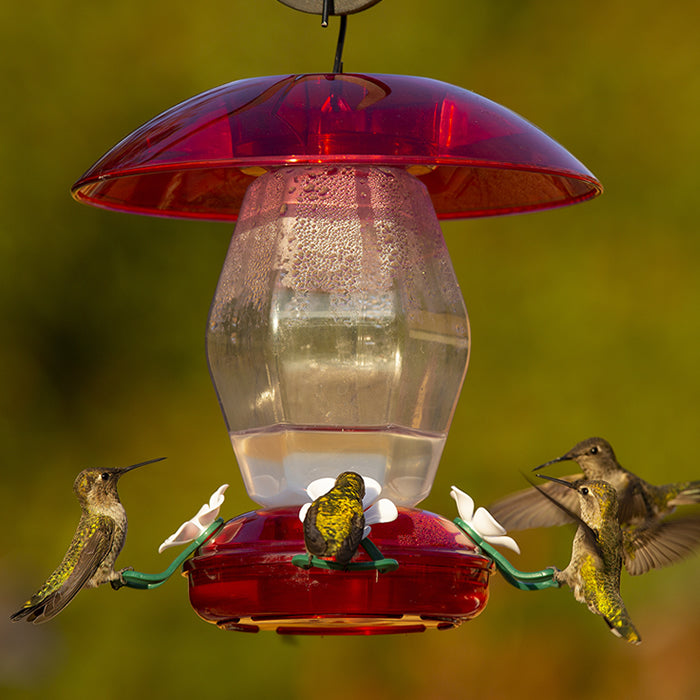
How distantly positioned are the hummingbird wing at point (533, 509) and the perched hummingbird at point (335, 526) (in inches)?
52.8

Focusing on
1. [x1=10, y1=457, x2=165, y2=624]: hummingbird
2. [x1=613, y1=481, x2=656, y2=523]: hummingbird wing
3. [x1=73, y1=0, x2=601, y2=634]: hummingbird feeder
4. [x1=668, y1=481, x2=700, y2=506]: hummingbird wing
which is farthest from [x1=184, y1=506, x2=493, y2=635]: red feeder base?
[x1=668, y1=481, x2=700, y2=506]: hummingbird wing

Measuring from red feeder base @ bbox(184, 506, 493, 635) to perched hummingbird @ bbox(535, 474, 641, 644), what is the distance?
1.46ft

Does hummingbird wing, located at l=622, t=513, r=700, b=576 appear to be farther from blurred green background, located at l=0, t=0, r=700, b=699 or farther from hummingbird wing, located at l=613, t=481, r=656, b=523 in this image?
blurred green background, located at l=0, t=0, r=700, b=699

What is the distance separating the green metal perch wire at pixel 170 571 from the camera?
2.69 meters

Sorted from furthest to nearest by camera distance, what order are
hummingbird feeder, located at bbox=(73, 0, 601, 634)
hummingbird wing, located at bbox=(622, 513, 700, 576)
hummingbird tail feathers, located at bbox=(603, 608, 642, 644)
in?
1. hummingbird wing, located at bbox=(622, 513, 700, 576)
2. hummingbird tail feathers, located at bbox=(603, 608, 642, 644)
3. hummingbird feeder, located at bbox=(73, 0, 601, 634)

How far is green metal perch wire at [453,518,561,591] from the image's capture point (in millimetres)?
2691

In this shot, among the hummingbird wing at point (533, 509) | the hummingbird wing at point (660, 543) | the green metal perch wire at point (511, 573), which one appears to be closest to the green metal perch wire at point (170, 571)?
the green metal perch wire at point (511, 573)

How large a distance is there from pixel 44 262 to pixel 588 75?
286 cm

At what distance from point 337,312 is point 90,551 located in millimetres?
811

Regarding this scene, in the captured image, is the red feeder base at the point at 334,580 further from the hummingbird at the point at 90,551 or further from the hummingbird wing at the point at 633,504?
the hummingbird wing at the point at 633,504

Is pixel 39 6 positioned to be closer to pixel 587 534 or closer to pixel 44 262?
pixel 44 262

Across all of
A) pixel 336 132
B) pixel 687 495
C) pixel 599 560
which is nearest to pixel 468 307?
pixel 687 495

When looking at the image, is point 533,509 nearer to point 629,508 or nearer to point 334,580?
point 629,508

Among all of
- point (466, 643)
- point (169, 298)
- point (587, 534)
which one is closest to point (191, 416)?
point (169, 298)
